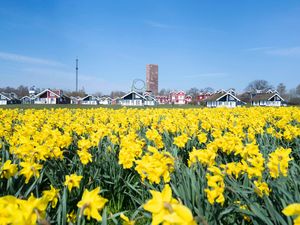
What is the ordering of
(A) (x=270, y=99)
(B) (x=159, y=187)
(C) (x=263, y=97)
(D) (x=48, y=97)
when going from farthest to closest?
1. (D) (x=48, y=97)
2. (C) (x=263, y=97)
3. (A) (x=270, y=99)
4. (B) (x=159, y=187)

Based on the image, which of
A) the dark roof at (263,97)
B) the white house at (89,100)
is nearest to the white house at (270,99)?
the dark roof at (263,97)

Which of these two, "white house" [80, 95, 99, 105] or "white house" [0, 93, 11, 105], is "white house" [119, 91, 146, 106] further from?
"white house" [0, 93, 11, 105]

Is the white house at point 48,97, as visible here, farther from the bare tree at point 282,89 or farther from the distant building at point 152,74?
the bare tree at point 282,89

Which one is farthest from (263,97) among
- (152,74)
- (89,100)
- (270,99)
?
(89,100)

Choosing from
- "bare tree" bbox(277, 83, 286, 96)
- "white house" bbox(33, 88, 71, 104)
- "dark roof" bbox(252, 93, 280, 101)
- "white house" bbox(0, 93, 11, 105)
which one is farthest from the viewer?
"bare tree" bbox(277, 83, 286, 96)

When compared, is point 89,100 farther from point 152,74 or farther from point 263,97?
point 263,97

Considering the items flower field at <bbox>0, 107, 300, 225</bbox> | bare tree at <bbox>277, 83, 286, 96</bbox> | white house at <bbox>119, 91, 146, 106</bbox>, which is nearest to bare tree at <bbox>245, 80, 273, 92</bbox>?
bare tree at <bbox>277, 83, 286, 96</bbox>

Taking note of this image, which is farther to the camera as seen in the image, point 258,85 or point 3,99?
point 258,85

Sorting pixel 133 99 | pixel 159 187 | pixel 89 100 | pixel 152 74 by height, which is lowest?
pixel 159 187

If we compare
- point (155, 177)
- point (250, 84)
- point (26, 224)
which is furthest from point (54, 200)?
point (250, 84)

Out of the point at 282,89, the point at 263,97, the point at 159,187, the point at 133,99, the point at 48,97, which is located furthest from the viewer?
the point at 282,89

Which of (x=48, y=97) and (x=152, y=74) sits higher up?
(x=152, y=74)

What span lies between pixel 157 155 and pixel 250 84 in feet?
363

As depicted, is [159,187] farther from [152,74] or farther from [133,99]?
[152,74]
